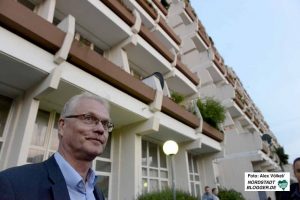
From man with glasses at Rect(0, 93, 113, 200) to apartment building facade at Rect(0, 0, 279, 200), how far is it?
14.4 feet

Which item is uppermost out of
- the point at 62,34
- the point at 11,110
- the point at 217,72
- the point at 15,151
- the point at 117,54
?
the point at 217,72

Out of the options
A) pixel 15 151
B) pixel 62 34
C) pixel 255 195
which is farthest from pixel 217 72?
pixel 15 151

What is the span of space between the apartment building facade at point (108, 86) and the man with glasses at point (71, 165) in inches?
173

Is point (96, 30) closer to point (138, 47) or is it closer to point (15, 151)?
point (138, 47)

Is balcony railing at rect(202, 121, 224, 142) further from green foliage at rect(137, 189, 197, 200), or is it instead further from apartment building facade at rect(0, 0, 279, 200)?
green foliage at rect(137, 189, 197, 200)

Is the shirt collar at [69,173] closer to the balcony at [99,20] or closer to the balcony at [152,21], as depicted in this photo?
the balcony at [99,20]

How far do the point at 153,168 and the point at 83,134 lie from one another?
10286mm

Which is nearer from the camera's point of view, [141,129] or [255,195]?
[141,129]

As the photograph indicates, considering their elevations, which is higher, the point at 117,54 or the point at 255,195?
the point at 117,54

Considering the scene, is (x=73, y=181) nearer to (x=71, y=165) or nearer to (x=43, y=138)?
(x=71, y=165)

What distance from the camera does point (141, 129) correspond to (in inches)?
371

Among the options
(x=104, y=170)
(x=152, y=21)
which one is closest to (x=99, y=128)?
(x=104, y=170)

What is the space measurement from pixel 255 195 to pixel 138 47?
15.3 meters

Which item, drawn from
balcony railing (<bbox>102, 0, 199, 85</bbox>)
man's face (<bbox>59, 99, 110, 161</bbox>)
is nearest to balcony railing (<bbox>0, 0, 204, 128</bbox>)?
balcony railing (<bbox>102, 0, 199, 85</bbox>)
